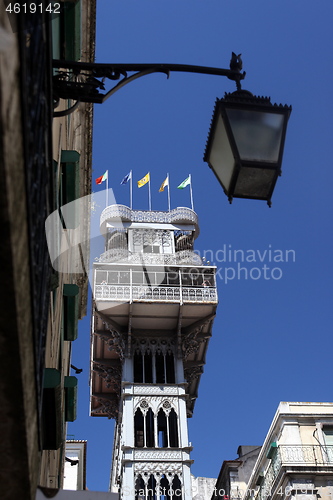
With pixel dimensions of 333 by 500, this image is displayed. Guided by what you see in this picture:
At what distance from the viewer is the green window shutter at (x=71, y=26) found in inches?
305

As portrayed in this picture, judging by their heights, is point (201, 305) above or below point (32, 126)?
above

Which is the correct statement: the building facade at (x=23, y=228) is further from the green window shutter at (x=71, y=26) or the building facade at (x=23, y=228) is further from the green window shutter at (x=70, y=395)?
the green window shutter at (x=70, y=395)

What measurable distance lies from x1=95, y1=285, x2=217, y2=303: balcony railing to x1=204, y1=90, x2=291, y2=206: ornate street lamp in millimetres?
25862

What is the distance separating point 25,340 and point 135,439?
26058mm

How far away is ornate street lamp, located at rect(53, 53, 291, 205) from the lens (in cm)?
412

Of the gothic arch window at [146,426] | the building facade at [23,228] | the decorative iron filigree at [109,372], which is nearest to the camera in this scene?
the building facade at [23,228]

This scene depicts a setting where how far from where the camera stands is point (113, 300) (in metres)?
30.0

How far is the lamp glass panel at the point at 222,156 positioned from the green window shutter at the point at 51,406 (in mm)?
3013

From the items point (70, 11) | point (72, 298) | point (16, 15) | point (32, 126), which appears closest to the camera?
point (16, 15)

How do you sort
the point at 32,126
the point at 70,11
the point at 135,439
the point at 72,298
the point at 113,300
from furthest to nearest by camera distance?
the point at 113,300 < the point at 135,439 < the point at 72,298 < the point at 70,11 < the point at 32,126

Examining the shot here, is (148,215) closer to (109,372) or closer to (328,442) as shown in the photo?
(109,372)

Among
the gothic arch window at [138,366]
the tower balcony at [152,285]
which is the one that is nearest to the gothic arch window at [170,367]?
the gothic arch window at [138,366]

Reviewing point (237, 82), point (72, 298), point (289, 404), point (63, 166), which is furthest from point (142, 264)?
point (237, 82)

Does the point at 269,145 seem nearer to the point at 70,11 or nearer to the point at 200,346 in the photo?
the point at 70,11
